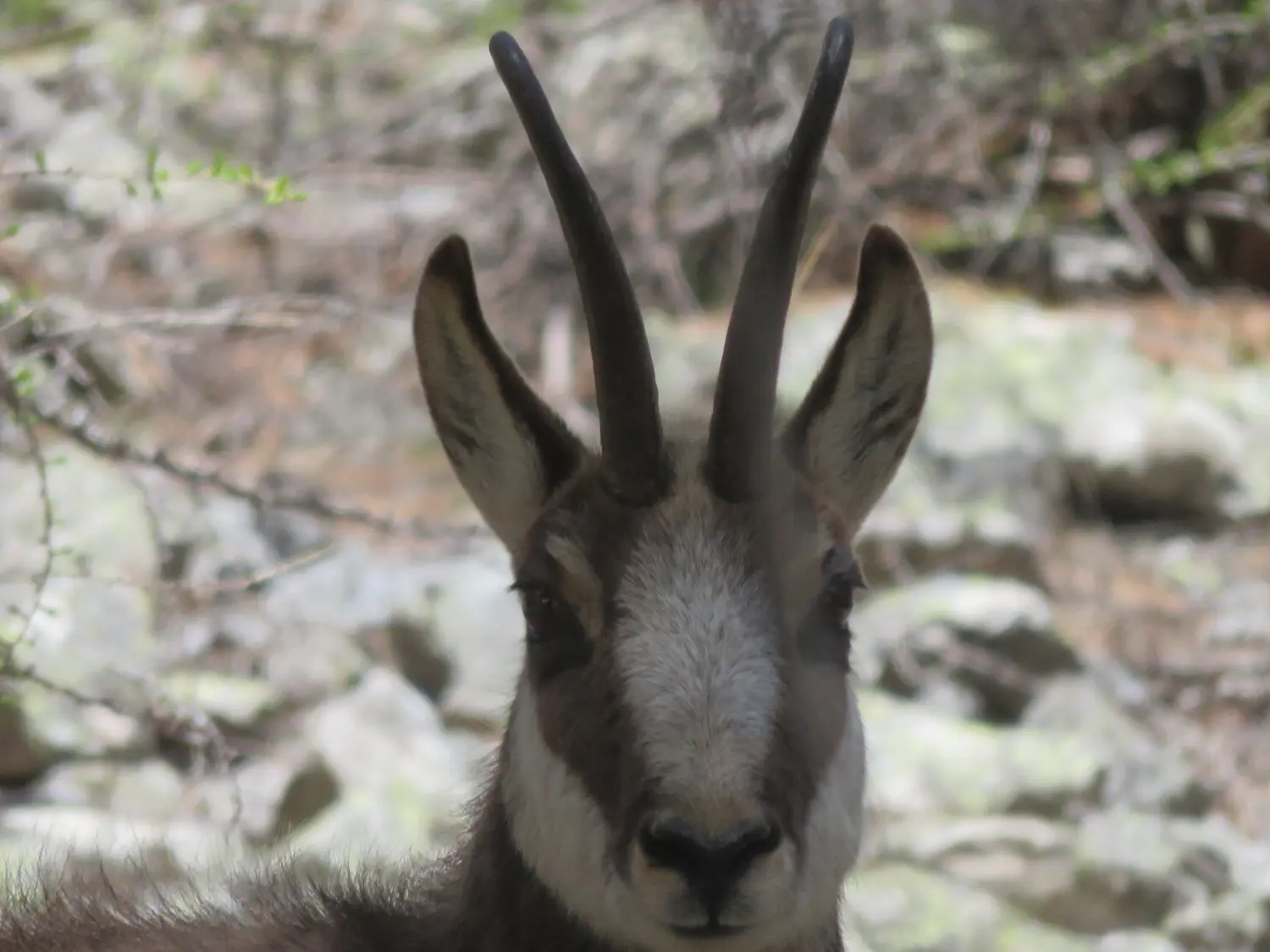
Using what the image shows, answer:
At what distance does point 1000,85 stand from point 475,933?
23.2 feet

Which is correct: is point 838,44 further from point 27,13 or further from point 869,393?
point 27,13

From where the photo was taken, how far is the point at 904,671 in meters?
7.40

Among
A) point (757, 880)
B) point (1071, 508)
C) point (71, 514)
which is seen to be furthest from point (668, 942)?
point (1071, 508)

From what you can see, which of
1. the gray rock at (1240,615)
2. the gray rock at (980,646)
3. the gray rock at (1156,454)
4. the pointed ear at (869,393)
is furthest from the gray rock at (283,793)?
the gray rock at (1156,454)

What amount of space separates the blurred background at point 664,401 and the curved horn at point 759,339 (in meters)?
1.95

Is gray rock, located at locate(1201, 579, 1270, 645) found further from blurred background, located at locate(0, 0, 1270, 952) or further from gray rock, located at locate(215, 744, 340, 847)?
gray rock, located at locate(215, 744, 340, 847)

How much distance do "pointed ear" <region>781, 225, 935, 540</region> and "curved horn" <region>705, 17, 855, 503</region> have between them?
0.30m

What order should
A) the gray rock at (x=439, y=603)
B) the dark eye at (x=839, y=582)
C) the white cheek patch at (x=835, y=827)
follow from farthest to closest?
the gray rock at (x=439, y=603)
the dark eye at (x=839, y=582)
the white cheek patch at (x=835, y=827)

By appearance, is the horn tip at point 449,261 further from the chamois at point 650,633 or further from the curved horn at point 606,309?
the curved horn at point 606,309

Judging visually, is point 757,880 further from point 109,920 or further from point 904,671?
point 904,671

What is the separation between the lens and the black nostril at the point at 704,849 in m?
2.88

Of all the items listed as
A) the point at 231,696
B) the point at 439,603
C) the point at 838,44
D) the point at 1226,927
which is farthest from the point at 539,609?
the point at 439,603

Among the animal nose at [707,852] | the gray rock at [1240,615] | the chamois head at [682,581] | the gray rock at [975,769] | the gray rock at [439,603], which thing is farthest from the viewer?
the gray rock at [1240,615]

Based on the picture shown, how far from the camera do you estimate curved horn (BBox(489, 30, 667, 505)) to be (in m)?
3.30
